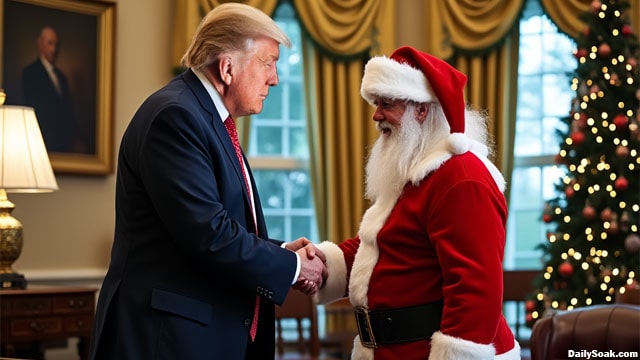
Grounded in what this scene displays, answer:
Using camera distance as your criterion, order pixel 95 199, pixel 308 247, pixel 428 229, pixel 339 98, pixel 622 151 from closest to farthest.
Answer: pixel 428 229
pixel 308 247
pixel 622 151
pixel 95 199
pixel 339 98

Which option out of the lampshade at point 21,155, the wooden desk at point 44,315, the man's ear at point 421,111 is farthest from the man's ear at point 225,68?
the wooden desk at point 44,315

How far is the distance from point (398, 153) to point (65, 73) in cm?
375

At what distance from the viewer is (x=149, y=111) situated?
8.08ft

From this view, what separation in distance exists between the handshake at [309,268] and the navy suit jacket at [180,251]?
0.19 metres

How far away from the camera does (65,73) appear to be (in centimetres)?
593

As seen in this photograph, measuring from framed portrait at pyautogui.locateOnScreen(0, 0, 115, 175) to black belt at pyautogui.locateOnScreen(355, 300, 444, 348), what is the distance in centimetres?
372

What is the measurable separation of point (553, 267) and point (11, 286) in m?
3.34

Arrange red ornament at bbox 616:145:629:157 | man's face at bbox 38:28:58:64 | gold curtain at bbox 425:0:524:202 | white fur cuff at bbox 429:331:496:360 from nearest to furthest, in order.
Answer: white fur cuff at bbox 429:331:496:360
red ornament at bbox 616:145:629:157
man's face at bbox 38:28:58:64
gold curtain at bbox 425:0:524:202

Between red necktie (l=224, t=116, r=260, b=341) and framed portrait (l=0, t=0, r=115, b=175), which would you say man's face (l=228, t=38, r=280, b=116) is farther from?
framed portrait (l=0, t=0, r=115, b=175)

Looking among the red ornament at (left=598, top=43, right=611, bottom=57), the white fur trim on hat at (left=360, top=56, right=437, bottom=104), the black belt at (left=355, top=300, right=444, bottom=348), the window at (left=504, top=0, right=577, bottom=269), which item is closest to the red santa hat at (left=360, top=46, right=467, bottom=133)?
the white fur trim on hat at (left=360, top=56, right=437, bottom=104)

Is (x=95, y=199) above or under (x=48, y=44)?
under

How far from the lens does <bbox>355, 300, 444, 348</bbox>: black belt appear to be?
8.26ft

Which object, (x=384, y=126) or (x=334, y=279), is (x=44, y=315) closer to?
(x=334, y=279)

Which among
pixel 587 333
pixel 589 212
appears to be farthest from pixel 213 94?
pixel 589 212
